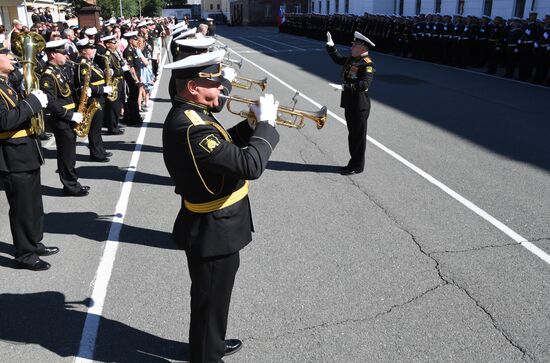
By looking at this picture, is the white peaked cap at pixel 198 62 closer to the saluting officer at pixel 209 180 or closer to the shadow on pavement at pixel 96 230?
the saluting officer at pixel 209 180

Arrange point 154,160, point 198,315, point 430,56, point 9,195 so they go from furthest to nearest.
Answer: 1. point 430,56
2. point 154,160
3. point 9,195
4. point 198,315

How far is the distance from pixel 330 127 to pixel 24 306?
7070 mm

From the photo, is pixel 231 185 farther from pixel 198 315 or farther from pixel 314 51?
pixel 314 51

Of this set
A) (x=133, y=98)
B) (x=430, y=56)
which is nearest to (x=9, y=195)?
(x=133, y=98)

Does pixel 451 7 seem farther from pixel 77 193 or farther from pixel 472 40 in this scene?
pixel 77 193

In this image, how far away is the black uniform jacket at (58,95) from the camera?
6.00 metres

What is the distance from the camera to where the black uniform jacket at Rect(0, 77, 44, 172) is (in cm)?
425

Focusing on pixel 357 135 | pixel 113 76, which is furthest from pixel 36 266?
pixel 113 76

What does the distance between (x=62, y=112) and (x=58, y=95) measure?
0.94 ft

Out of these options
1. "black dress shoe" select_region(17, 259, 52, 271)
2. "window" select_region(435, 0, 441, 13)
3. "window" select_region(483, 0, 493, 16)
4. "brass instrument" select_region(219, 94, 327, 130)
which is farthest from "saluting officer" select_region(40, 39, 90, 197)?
"window" select_region(435, 0, 441, 13)

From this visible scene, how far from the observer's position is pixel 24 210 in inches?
182

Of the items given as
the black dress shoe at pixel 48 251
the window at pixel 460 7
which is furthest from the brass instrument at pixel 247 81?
the window at pixel 460 7

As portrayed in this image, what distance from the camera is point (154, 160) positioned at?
813 centimetres

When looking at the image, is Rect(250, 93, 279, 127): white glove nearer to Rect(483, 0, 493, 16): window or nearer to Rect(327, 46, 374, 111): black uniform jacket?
Rect(327, 46, 374, 111): black uniform jacket
